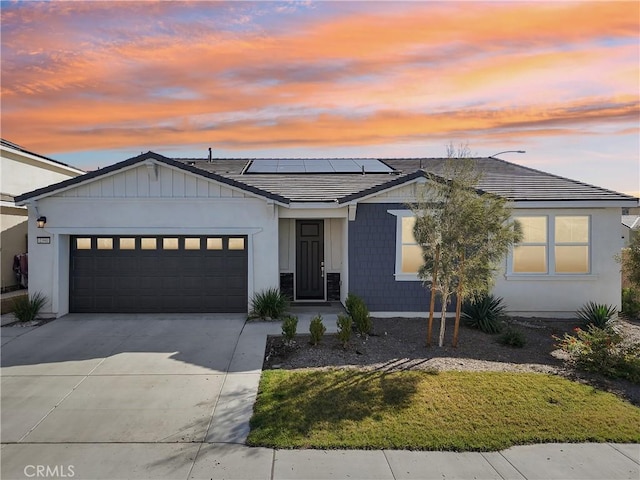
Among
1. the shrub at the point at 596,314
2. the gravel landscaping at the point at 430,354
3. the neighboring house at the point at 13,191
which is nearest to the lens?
the gravel landscaping at the point at 430,354

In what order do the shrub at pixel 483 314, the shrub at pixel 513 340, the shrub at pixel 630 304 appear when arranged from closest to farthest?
the shrub at pixel 513 340, the shrub at pixel 483 314, the shrub at pixel 630 304

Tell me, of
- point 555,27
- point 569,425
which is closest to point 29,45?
point 555,27

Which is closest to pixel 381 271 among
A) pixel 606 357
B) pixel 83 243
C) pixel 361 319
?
pixel 361 319

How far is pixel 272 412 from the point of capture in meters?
5.94

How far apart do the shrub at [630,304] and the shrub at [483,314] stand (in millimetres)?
4839

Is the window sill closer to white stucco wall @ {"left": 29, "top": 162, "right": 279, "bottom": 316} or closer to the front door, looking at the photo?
the front door

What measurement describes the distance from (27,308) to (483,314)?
11.2 metres

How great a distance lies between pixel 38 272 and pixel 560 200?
1388 cm

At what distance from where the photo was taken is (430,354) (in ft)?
28.1

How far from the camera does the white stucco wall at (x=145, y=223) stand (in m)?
11.4

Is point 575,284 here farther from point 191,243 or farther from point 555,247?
point 191,243

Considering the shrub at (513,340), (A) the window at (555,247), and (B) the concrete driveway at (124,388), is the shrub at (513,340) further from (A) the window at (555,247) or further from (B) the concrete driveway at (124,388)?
(B) the concrete driveway at (124,388)

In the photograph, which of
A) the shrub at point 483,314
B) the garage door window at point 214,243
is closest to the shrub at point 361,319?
the shrub at point 483,314

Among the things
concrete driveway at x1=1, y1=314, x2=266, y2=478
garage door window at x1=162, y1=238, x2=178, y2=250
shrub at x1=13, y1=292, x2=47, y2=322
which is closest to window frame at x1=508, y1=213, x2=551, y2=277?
concrete driveway at x1=1, y1=314, x2=266, y2=478
